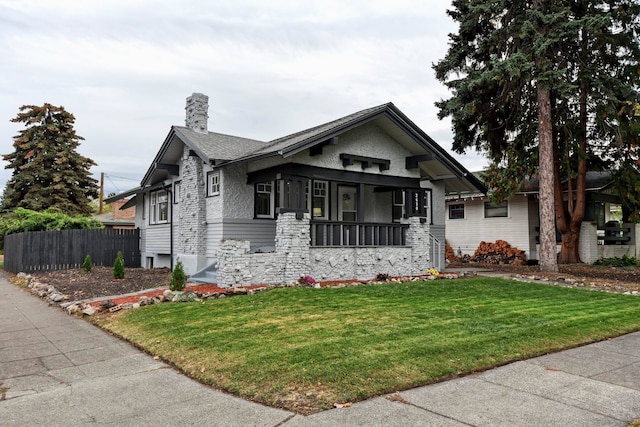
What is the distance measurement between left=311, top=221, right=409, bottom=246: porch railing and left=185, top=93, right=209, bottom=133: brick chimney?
704 cm

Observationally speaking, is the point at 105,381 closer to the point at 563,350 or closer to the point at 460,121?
the point at 563,350

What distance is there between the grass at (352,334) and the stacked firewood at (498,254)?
11.3 m

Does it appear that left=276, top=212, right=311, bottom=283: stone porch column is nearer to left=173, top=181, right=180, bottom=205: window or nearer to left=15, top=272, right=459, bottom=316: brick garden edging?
left=15, top=272, right=459, bottom=316: brick garden edging

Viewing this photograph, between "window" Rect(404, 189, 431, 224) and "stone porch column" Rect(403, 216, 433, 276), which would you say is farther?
"window" Rect(404, 189, 431, 224)

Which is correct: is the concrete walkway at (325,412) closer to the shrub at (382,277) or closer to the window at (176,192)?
the shrub at (382,277)

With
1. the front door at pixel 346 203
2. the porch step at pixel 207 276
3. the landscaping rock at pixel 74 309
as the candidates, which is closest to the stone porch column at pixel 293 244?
the porch step at pixel 207 276

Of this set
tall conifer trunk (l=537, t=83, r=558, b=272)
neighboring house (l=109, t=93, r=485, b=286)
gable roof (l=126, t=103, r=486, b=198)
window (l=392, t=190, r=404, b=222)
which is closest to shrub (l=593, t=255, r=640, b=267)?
tall conifer trunk (l=537, t=83, r=558, b=272)

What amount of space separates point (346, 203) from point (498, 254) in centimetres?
957

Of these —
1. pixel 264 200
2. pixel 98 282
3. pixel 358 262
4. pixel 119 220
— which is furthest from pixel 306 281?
pixel 119 220

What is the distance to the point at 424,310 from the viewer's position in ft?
29.1

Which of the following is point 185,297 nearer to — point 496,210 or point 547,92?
point 547,92

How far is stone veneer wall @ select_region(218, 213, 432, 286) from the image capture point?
12.3 m

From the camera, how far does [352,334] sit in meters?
6.84

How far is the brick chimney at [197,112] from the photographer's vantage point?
1819 cm
